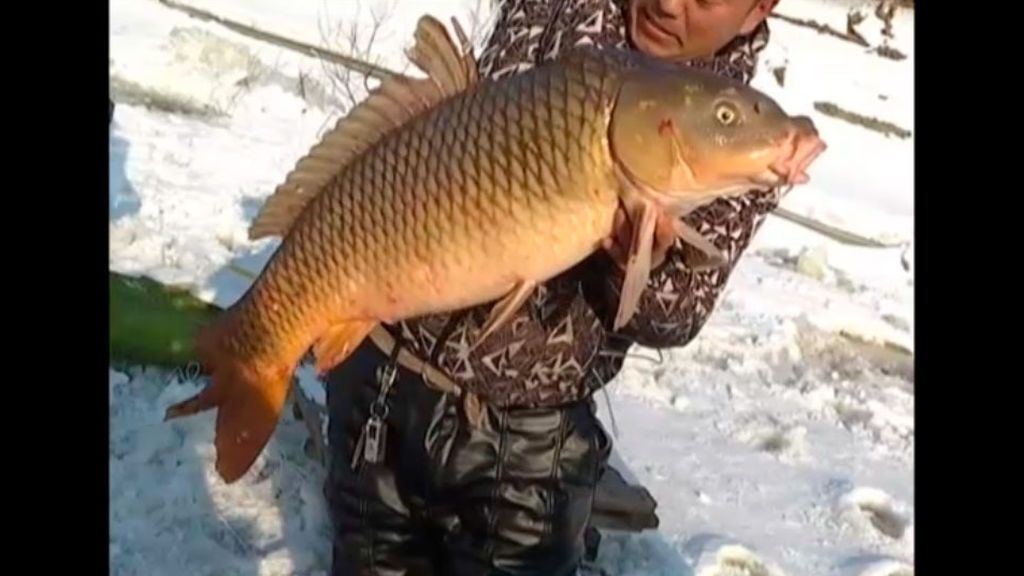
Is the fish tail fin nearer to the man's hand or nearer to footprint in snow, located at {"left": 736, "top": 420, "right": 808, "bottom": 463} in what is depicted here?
the man's hand

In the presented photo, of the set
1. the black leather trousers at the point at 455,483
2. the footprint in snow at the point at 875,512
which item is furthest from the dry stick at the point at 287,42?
the black leather trousers at the point at 455,483

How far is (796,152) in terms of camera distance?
1.49 m

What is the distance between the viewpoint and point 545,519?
2320mm

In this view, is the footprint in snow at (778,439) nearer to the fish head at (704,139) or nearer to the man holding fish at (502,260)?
the man holding fish at (502,260)

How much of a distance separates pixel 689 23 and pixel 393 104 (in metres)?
0.43

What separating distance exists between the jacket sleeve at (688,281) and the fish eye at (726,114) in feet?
1.51

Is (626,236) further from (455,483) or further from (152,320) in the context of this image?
(152,320)

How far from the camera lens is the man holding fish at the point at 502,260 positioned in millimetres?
1558

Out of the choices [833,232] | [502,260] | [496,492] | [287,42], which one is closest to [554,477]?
[496,492]

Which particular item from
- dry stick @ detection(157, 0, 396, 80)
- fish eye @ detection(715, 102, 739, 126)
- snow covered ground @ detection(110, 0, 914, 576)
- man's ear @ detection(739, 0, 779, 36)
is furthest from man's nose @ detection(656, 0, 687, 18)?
dry stick @ detection(157, 0, 396, 80)

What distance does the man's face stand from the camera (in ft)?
6.19

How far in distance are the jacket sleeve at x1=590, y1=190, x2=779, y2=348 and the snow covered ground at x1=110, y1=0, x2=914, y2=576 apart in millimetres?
1009

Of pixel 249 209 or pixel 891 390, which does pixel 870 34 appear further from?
pixel 249 209

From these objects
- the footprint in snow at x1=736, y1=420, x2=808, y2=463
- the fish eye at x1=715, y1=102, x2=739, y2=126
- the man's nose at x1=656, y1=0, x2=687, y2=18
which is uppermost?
the fish eye at x1=715, y1=102, x2=739, y2=126
